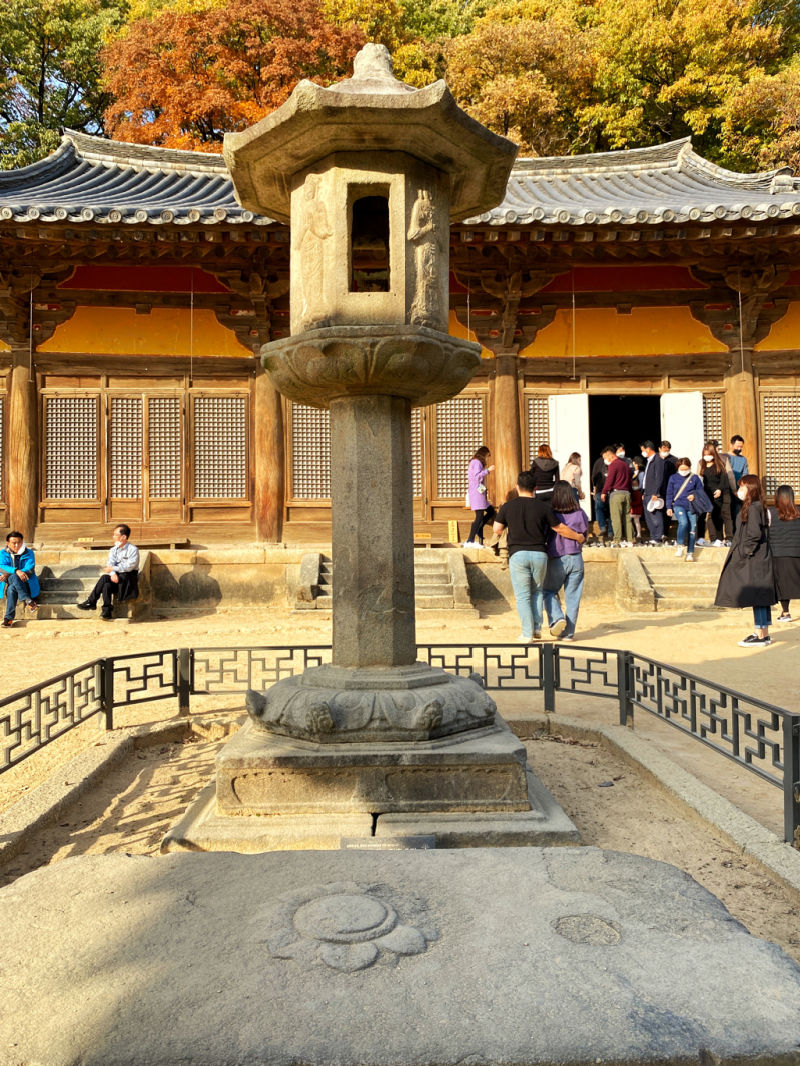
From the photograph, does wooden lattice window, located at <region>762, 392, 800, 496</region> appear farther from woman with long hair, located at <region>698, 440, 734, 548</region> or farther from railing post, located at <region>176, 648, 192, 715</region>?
railing post, located at <region>176, 648, 192, 715</region>

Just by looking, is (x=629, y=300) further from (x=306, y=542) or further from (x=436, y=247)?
(x=436, y=247)

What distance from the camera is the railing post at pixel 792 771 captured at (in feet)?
11.1

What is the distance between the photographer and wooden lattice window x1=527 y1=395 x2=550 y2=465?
513 inches

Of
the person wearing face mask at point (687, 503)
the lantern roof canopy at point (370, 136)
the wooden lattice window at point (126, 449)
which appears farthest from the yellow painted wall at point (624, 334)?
the lantern roof canopy at point (370, 136)

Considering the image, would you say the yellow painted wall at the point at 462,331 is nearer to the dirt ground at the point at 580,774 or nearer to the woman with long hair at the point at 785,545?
the dirt ground at the point at 580,774

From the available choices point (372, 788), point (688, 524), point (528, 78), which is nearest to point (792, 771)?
point (372, 788)

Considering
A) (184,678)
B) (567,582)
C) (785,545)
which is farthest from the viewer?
(567,582)

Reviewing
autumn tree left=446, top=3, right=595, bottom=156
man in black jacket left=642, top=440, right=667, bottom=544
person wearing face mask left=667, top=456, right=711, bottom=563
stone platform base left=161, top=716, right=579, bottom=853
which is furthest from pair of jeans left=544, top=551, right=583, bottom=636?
autumn tree left=446, top=3, right=595, bottom=156

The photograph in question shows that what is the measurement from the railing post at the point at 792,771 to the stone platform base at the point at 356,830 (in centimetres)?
93

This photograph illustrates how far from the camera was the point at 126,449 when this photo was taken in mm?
12688

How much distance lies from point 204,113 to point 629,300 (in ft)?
48.2

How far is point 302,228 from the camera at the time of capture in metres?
4.17

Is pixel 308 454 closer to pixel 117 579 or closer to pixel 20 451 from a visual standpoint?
pixel 117 579

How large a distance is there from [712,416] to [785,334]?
1711 mm
